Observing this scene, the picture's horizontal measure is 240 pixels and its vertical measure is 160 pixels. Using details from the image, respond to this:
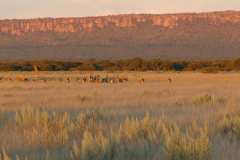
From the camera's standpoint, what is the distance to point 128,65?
248ft

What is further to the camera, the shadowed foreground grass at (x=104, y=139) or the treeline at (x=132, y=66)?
the treeline at (x=132, y=66)

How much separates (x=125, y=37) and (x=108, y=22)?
13.1 meters

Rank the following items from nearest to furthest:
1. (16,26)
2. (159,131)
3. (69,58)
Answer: (159,131) < (69,58) < (16,26)

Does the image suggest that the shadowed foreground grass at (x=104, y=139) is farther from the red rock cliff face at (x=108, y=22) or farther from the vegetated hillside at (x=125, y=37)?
the red rock cliff face at (x=108, y=22)

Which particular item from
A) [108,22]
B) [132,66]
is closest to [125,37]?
[108,22]

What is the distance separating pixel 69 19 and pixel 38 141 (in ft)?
388

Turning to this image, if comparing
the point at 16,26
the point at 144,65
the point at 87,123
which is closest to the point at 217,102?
the point at 87,123

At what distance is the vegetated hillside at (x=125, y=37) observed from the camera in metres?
102

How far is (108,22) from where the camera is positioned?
120 m

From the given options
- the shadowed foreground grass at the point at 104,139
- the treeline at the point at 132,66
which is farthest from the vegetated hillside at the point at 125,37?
the shadowed foreground grass at the point at 104,139

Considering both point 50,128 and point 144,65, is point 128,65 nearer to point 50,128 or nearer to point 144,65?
point 144,65

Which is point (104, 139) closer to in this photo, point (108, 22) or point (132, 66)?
point (132, 66)

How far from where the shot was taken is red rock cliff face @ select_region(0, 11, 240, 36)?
11381 centimetres

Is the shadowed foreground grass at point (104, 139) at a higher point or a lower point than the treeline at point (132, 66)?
higher
